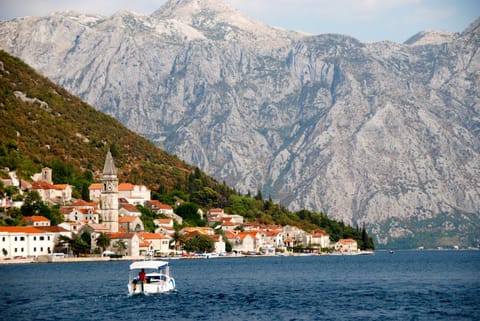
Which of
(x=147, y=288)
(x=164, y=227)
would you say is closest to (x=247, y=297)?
(x=147, y=288)

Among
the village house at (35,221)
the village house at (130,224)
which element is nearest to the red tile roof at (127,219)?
the village house at (130,224)

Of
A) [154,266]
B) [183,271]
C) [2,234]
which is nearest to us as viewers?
[154,266]

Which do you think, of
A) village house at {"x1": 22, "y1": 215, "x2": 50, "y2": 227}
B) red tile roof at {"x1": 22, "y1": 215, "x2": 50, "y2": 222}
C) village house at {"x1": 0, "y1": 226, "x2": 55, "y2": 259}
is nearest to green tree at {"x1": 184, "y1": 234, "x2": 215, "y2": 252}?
village house at {"x1": 22, "y1": 215, "x2": 50, "y2": 227}

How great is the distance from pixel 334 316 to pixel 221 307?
1118cm

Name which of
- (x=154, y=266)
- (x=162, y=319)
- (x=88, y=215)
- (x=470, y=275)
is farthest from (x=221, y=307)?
(x=88, y=215)

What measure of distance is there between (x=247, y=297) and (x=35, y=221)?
79713 mm

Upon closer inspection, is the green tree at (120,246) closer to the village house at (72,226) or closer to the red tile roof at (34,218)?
the village house at (72,226)

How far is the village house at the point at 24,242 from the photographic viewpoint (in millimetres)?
146750

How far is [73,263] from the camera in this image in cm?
15200

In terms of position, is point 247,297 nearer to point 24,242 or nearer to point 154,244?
point 24,242

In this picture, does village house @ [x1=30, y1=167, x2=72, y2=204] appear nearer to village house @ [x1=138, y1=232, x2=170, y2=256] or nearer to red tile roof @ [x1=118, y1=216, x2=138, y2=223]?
red tile roof @ [x1=118, y1=216, x2=138, y2=223]

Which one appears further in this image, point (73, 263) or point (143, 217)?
point (143, 217)

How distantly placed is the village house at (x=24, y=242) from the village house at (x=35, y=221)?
3.87 metres

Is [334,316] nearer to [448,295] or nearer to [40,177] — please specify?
[448,295]
